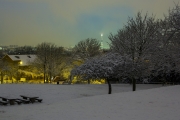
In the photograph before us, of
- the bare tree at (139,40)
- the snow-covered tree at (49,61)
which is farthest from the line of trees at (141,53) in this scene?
the snow-covered tree at (49,61)

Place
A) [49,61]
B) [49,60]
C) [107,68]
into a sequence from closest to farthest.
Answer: [107,68]
[49,61]
[49,60]

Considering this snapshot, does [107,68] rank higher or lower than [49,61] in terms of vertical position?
lower

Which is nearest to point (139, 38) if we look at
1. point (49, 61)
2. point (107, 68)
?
point (107, 68)

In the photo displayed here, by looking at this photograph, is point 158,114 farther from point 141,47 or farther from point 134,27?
point 134,27

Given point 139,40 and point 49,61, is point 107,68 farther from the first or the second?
point 49,61

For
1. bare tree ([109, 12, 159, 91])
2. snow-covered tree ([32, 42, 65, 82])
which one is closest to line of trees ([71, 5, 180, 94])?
bare tree ([109, 12, 159, 91])

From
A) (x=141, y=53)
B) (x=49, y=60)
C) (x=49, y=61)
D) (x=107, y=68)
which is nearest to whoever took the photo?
(x=107, y=68)

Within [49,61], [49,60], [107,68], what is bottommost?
[107,68]

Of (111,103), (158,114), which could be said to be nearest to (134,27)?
(111,103)

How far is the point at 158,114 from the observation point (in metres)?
11.4

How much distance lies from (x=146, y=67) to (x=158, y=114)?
20740 mm

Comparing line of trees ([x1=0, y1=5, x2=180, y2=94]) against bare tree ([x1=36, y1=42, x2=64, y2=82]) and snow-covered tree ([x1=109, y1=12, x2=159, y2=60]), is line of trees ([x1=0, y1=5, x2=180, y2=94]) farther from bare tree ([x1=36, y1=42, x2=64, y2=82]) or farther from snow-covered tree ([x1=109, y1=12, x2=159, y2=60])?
bare tree ([x1=36, y1=42, x2=64, y2=82])

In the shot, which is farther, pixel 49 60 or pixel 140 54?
pixel 49 60

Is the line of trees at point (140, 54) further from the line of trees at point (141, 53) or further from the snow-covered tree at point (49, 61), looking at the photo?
the snow-covered tree at point (49, 61)
